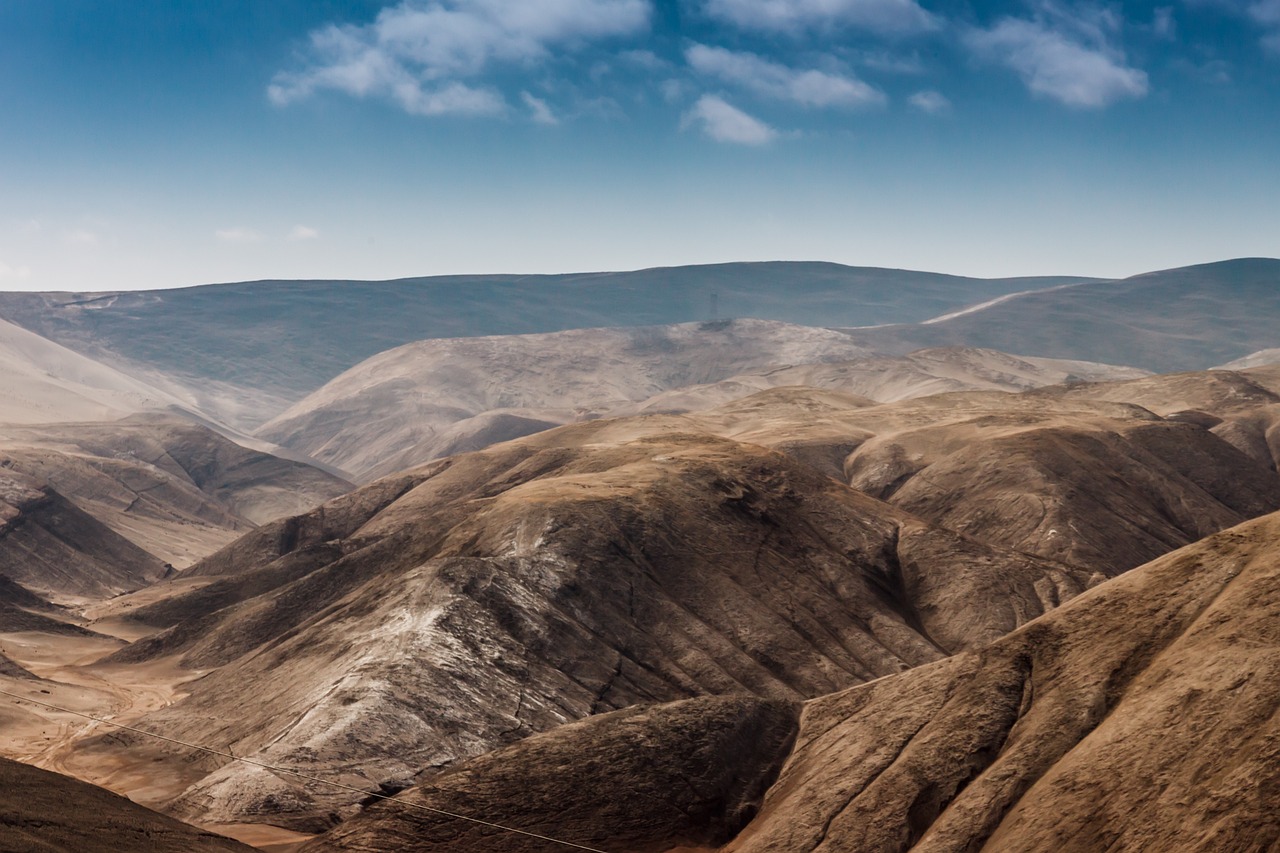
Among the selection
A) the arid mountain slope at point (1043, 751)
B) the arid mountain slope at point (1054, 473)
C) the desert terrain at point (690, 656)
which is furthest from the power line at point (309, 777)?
the arid mountain slope at point (1054, 473)

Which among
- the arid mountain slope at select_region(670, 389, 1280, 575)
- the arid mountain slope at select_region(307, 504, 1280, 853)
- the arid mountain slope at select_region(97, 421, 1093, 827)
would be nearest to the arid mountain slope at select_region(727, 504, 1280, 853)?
the arid mountain slope at select_region(307, 504, 1280, 853)

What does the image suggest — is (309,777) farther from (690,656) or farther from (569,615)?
(690,656)

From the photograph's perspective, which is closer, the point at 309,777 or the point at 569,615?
the point at 309,777

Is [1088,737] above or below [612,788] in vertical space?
above

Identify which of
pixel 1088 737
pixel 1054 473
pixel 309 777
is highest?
pixel 1054 473

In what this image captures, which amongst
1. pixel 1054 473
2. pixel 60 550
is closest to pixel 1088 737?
pixel 1054 473

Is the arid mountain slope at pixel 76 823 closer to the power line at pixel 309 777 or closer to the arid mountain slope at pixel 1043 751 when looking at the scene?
the arid mountain slope at pixel 1043 751

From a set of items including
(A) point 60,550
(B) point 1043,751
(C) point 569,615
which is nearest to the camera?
(B) point 1043,751
